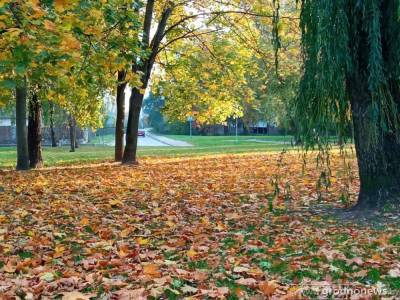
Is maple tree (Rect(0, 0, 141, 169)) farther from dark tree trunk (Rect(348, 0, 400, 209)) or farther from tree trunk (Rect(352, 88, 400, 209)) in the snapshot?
tree trunk (Rect(352, 88, 400, 209))

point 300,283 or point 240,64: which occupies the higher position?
point 240,64

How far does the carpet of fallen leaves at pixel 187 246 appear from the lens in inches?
150

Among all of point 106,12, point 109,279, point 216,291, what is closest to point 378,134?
point 216,291

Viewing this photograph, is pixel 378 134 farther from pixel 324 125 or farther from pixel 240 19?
pixel 240 19

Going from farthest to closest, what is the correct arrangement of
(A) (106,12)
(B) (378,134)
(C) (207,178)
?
(C) (207,178), (A) (106,12), (B) (378,134)

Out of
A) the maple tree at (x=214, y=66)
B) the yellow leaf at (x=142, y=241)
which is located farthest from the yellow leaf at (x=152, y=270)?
the maple tree at (x=214, y=66)

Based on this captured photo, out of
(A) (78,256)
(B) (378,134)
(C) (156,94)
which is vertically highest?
(C) (156,94)

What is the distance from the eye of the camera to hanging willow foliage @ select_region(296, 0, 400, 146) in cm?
582

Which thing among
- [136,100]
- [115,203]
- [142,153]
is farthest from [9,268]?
[142,153]

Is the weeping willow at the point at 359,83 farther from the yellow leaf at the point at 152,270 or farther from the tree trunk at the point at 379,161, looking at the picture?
the yellow leaf at the point at 152,270

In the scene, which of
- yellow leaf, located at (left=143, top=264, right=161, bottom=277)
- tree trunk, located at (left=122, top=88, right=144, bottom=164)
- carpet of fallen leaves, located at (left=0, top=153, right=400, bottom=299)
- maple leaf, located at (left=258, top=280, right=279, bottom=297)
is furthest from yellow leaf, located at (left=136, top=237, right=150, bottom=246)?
tree trunk, located at (left=122, top=88, right=144, bottom=164)

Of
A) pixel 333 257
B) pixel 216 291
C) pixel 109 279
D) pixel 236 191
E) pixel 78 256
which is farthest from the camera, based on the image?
pixel 236 191

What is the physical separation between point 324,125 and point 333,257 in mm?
2256

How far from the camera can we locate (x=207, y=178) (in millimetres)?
12125
